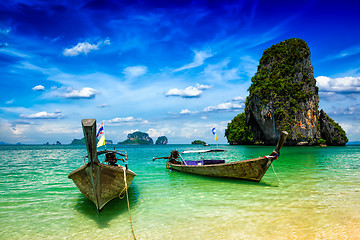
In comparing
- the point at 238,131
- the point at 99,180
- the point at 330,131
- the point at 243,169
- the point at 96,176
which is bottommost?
the point at 243,169

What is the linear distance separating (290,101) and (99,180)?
6946 cm

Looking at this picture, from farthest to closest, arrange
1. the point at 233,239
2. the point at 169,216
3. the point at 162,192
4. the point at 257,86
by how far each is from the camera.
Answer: the point at 257,86
the point at 162,192
the point at 169,216
the point at 233,239

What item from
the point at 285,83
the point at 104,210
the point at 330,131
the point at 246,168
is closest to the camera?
the point at 104,210

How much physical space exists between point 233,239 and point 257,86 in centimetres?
7154

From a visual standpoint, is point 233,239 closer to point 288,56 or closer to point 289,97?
point 289,97

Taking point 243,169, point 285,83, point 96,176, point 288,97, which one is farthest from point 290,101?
point 96,176

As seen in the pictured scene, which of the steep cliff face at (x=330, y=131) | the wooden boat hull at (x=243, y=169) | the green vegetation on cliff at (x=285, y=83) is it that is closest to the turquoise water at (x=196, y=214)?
the wooden boat hull at (x=243, y=169)

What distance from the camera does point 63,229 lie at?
19.6 ft

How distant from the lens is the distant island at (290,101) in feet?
209

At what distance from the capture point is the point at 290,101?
65.6 metres

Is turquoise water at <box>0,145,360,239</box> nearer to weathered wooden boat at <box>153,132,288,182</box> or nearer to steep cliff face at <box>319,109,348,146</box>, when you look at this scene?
weathered wooden boat at <box>153,132,288,182</box>

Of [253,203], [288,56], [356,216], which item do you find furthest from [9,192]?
[288,56]

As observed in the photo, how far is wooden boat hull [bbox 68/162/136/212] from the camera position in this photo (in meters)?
6.39

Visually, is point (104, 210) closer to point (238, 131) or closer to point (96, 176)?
point (96, 176)
